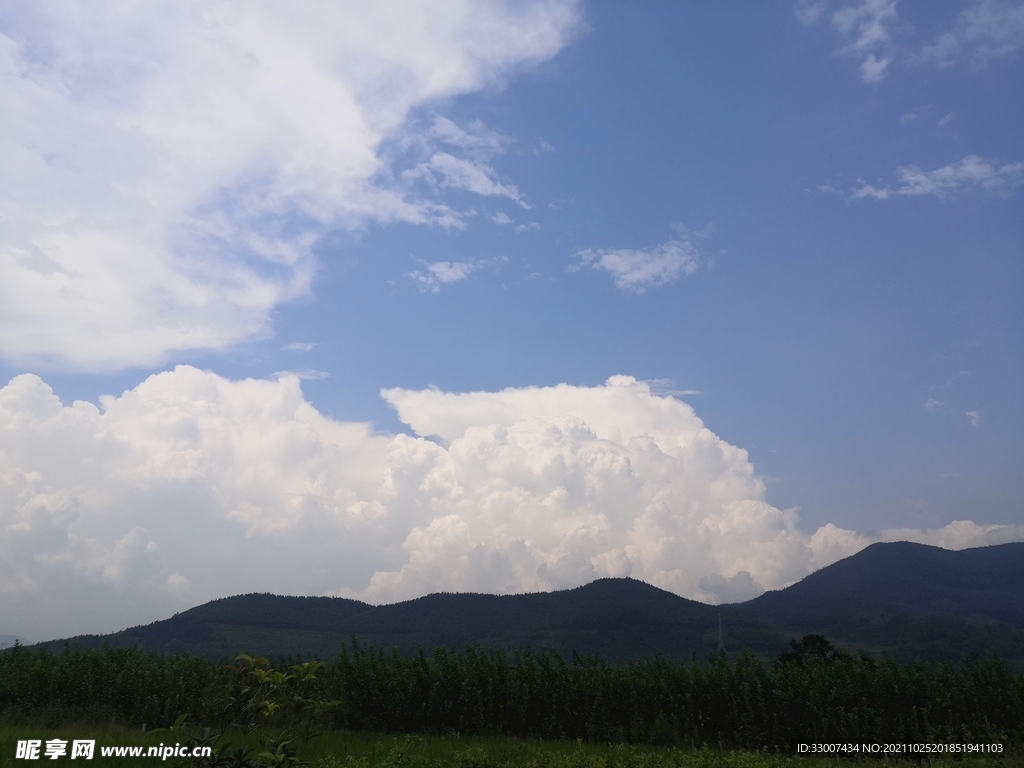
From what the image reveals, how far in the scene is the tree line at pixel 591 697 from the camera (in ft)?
79.8

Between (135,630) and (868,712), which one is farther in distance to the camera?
(135,630)

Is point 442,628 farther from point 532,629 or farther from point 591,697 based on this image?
point 591,697

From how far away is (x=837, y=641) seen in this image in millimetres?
165500

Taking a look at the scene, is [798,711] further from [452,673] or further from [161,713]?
[161,713]

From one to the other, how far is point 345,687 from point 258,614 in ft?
588

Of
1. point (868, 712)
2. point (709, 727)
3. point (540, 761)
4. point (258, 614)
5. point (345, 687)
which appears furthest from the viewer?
point (258, 614)

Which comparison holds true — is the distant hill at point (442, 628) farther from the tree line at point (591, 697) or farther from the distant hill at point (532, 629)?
the tree line at point (591, 697)

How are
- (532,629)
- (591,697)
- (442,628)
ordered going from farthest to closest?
(532,629)
(442,628)
(591,697)

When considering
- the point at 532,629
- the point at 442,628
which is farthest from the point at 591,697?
the point at 442,628

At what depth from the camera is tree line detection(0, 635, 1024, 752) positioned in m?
24.3

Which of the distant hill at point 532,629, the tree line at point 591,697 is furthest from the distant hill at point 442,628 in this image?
the tree line at point 591,697

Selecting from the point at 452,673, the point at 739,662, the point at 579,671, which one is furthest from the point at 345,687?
the point at 739,662

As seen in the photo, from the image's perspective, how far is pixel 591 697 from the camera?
2695cm

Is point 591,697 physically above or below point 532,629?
above
